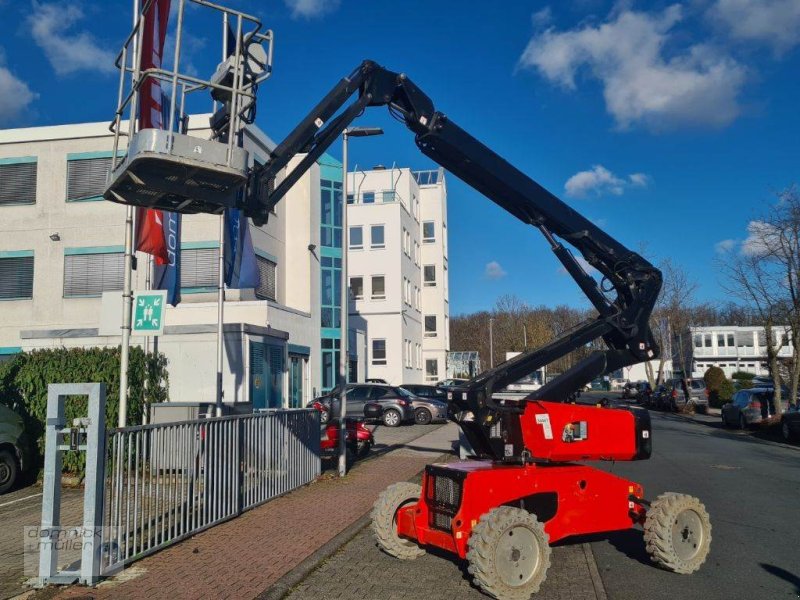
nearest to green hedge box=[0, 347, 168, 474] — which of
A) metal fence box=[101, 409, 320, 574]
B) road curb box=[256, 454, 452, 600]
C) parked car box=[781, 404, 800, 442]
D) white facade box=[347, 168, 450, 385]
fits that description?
metal fence box=[101, 409, 320, 574]

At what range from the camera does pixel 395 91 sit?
8.26 meters

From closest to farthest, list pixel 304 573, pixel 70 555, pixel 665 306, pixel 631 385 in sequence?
pixel 304 573 → pixel 70 555 → pixel 665 306 → pixel 631 385

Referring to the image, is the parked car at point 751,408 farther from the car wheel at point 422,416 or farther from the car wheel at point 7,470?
the car wheel at point 7,470

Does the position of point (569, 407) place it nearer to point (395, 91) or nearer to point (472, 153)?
point (472, 153)

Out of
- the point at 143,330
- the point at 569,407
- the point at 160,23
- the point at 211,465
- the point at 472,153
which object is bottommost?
the point at 211,465

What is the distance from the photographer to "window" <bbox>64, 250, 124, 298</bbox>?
907 inches

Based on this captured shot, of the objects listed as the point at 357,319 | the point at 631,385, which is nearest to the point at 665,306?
the point at 357,319

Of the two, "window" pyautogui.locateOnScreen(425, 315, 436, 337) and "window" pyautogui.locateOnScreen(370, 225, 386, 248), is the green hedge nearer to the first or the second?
"window" pyautogui.locateOnScreen(370, 225, 386, 248)

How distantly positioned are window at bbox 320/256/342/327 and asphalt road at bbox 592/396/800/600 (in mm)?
15696

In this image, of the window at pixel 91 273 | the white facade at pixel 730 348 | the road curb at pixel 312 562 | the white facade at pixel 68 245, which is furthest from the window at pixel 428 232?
the road curb at pixel 312 562

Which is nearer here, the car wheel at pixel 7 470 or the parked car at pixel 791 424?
the car wheel at pixel 7 470

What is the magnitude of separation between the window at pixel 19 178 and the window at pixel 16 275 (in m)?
1.84

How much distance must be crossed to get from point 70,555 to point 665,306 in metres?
38.4

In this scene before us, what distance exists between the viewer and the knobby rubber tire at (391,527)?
7184 millimetres
